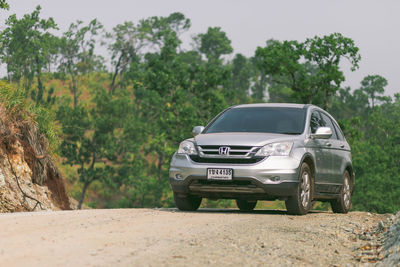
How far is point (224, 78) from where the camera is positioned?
4797 centimetres

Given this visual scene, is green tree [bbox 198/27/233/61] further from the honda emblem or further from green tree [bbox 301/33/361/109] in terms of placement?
the honda emblem

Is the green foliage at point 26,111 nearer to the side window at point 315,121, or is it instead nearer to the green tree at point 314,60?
the side window at point 315,121

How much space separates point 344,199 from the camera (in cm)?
1264

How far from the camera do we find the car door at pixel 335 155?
11961 millimetres

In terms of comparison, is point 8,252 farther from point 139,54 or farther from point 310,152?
point 139,54

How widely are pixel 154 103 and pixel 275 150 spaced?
59179 millimetres

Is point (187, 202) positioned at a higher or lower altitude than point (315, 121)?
lower

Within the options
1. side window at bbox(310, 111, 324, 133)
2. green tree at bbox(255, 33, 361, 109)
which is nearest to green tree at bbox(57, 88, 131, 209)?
green tree at bbox(255, 33, 361, 109)

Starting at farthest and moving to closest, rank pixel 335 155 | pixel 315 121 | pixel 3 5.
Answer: pixel 3 5
pixel 335 155
pixel 315 121

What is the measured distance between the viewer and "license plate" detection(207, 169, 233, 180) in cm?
998

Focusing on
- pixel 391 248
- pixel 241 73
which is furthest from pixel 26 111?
pixel 241 73

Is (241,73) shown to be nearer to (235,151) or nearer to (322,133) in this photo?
(322,133)

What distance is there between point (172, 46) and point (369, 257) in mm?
42504

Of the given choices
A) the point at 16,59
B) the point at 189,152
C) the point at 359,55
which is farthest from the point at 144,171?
the point at 189,152
